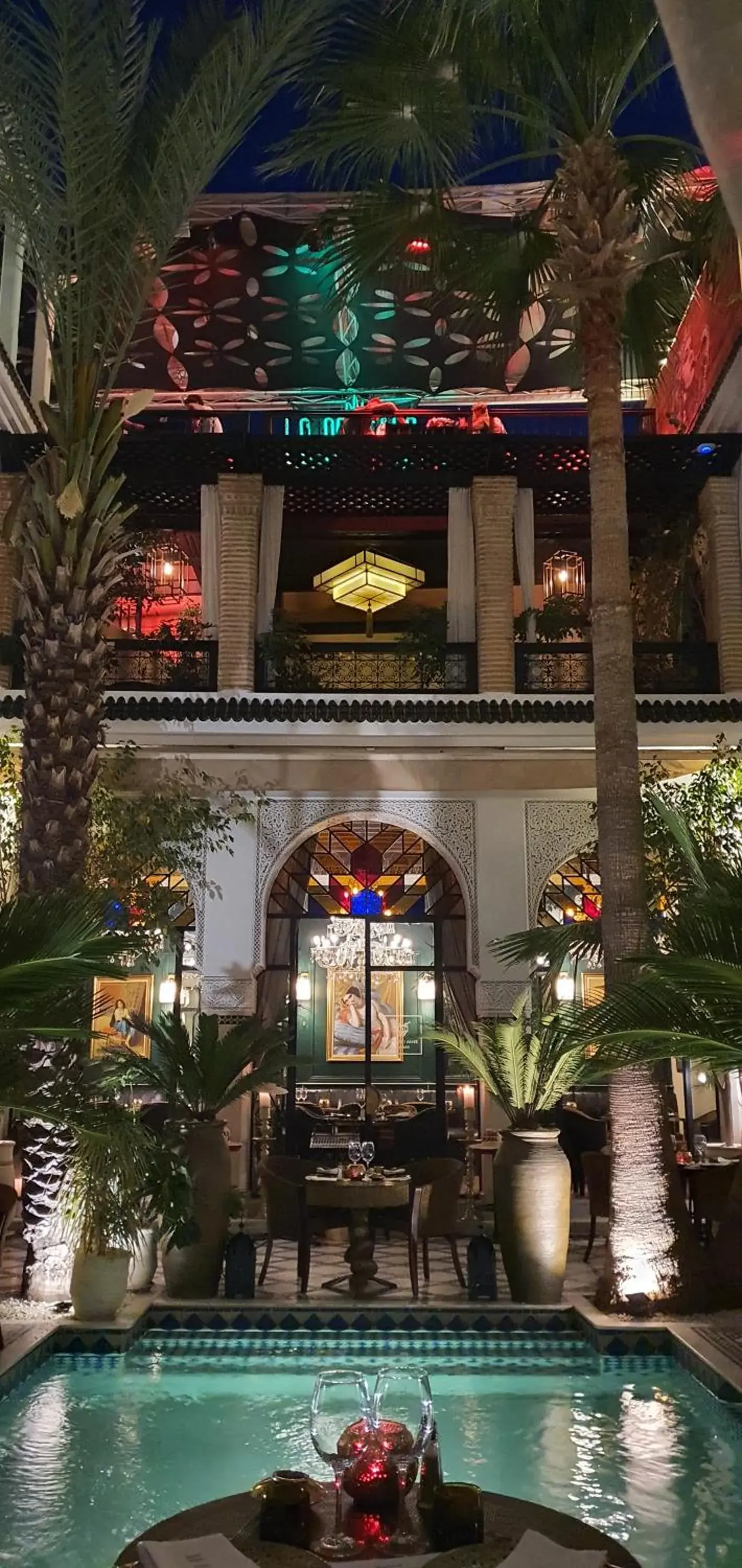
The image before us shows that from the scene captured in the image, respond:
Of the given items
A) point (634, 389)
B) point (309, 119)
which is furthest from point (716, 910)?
point (634, 389)

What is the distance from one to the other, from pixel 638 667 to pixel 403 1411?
418 inches

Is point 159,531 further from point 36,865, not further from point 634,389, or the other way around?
point 36,865

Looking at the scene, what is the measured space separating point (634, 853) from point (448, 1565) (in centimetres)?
522

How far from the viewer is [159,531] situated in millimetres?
13508

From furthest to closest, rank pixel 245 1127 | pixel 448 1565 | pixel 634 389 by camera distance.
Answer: pixel 634 389, pixel 245 1127, pixel 448 1565

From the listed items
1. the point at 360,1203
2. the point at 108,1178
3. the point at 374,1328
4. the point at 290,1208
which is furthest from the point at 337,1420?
the point at 290,1208

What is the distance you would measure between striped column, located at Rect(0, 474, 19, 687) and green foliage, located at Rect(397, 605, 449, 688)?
12.5ft

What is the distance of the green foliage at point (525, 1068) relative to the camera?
6.89 metres

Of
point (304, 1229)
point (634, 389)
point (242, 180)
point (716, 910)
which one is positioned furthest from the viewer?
point (242, 180)

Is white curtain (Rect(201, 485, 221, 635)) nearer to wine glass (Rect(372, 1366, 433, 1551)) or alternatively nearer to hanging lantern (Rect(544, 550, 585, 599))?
hanging lantern (Rect(544, 550, 585, 599))

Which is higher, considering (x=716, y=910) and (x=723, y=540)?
(x=723, y=540)

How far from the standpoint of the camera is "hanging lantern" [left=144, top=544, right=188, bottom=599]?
46.3 ft

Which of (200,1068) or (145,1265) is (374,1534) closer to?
(200,1068)

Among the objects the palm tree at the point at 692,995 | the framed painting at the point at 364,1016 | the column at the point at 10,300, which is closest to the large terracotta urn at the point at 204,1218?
the palm tree at the point at 692,995
